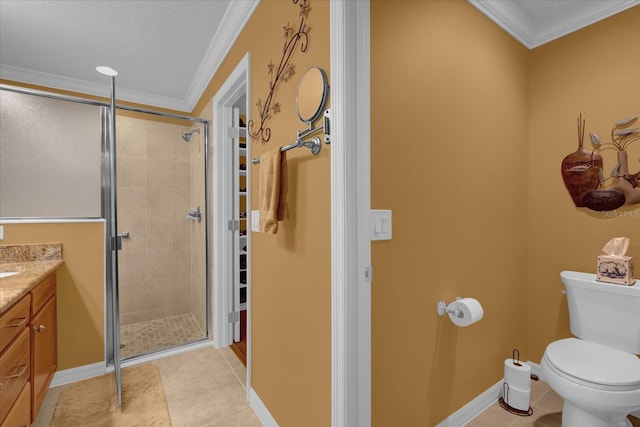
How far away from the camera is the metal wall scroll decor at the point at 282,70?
1.28 meters

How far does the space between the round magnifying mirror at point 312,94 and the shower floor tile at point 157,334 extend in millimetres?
2459

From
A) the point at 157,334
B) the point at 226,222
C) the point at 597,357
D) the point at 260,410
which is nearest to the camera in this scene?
the point at 597,357

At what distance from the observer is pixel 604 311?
1.58 meters

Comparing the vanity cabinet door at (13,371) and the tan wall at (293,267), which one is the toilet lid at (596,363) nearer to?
the tan wall at (293,267)

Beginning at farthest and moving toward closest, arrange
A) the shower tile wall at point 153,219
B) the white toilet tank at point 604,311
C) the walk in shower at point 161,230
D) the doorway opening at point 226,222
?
1. the shower tile wall at point 153,219
2. the walk in shower at point 161,230
3. the doorway opening at point 226,222
4. the white toilet tank at point 604,311

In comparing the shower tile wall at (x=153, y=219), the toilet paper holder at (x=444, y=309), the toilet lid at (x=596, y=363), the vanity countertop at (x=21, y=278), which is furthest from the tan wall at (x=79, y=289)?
the toilet lid at (x=596, y=363)

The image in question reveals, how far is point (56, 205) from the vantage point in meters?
2.10

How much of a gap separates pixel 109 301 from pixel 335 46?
2.41 metres

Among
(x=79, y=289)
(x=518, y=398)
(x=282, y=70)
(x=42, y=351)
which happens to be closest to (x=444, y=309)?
(x=518, y=398)

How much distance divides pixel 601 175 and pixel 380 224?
62.7 inches

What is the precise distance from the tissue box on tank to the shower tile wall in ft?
10.8

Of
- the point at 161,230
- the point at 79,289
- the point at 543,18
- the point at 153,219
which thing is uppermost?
the point at 543,18

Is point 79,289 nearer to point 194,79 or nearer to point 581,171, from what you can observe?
point 194,79

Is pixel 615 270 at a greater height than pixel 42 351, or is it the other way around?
pixel 615 270
